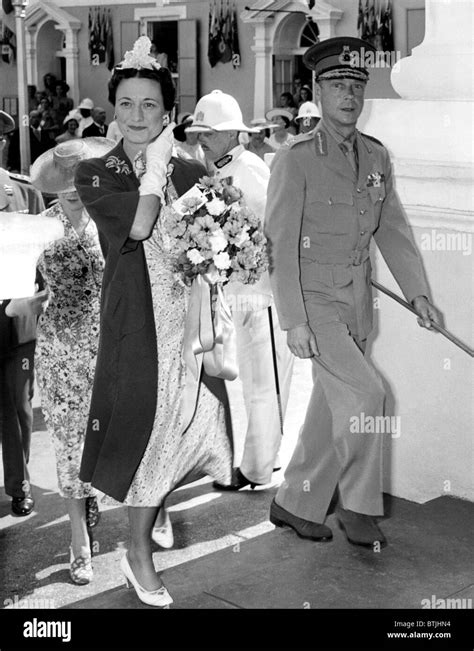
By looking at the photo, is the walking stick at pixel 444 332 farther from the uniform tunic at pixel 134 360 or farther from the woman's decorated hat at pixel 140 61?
the woman's decorated hat at pixel 140 61

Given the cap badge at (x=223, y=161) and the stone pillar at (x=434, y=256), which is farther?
the cap badge at (x=223, y=161)

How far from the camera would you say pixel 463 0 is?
504 cm

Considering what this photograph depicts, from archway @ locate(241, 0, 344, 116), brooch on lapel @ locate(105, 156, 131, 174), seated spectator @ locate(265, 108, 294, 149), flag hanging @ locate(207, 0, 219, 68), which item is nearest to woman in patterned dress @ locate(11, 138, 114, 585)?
brooch on lapel @ locate(105, 156, 131, 174)

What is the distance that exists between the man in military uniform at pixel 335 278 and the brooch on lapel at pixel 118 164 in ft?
2.08

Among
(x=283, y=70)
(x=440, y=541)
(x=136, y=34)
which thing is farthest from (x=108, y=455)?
(x=136, y=34)

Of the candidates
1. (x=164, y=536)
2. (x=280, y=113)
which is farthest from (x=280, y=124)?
(x=164, y=536)

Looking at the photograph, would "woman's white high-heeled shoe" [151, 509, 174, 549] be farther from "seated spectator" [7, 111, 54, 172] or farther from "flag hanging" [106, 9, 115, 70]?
"flag hanging" [106, 9, 115, 70]

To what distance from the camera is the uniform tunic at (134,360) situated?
4129 mm

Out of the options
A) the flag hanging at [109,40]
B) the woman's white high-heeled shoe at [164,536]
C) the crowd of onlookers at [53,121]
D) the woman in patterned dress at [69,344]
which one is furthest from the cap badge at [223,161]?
the flag hanging at [109,40]

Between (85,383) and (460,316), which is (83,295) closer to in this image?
(85,383)

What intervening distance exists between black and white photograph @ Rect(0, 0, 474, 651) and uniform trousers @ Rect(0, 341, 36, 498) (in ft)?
0.04

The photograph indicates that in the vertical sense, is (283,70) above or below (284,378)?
above

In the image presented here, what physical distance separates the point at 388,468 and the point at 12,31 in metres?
21.7

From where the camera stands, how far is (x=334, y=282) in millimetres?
4520
